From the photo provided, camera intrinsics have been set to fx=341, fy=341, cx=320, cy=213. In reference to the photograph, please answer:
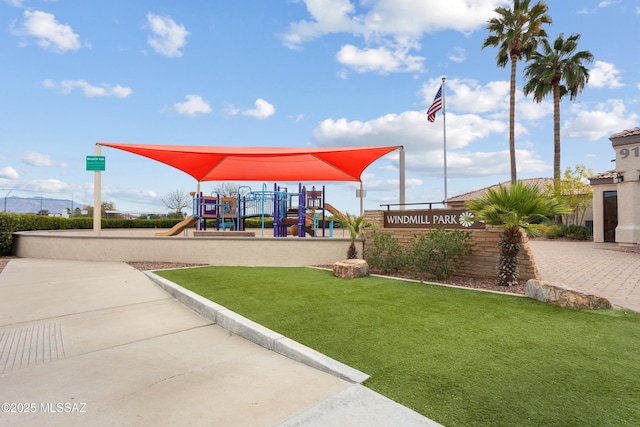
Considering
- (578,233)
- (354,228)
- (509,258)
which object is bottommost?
(578,233)

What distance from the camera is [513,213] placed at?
23.6ft

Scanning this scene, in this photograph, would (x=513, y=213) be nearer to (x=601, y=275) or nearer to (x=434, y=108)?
(x=601, y=275)

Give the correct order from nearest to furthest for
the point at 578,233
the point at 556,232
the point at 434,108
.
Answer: the point at 434,108 < the point at 578,233 < the point at 556,232

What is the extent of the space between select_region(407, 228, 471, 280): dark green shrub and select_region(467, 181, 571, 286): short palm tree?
810 mm

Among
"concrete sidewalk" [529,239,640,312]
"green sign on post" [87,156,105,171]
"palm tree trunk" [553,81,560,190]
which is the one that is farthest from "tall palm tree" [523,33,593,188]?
"green sign on post" [87,156,105,171]

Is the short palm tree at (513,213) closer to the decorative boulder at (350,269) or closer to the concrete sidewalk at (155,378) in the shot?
the decorative boulder at (350,269)

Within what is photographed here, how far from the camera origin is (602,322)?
16.1 ft

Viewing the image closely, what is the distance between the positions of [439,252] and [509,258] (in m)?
1.45

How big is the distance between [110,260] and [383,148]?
Result: 10350 millimetres

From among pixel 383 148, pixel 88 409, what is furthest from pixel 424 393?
pixel 383 148

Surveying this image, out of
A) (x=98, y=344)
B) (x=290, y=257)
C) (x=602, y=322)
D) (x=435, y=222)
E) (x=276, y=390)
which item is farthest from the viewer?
(x=290, y=257)

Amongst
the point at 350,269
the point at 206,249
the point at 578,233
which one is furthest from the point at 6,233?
the point at 578,233

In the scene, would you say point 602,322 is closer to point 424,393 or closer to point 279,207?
point 424,393

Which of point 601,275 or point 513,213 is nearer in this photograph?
point 513,213
